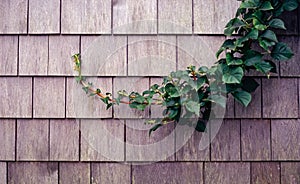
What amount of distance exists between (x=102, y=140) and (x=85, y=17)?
533 mm

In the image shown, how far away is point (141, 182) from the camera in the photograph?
5.10 ft

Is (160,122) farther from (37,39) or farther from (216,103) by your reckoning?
(37,39)

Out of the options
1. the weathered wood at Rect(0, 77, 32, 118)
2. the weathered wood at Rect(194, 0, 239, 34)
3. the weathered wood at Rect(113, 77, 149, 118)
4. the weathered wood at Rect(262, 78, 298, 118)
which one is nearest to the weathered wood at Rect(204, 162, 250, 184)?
the weathered wood at Rect(262, 78, 298, 118)

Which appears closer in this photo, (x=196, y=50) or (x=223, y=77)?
(x=223, y=77)

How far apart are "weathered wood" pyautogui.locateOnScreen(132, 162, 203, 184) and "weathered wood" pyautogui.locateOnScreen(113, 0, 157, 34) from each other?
582 millimetres

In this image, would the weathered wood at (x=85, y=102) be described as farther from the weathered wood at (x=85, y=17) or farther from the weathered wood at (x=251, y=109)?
the weathered wood at (x=251, y=109)

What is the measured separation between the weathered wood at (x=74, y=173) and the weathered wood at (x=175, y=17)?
0.67 metres

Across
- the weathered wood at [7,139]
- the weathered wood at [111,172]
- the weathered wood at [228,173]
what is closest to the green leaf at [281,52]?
the weathered wood at [228,173]

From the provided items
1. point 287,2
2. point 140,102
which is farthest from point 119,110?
point 287,2

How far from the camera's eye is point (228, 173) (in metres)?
1.56

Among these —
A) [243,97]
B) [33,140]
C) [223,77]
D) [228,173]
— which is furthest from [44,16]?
[228,173]

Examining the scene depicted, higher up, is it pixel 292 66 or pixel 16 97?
pixel 292 66

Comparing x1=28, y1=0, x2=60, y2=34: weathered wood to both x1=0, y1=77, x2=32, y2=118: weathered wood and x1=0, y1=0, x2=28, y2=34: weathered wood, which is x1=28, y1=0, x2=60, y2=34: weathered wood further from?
x1=0, y1=77, x2=32, y2=118: weathered wood

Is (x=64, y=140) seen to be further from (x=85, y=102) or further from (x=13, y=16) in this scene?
(x=13, y=16)
